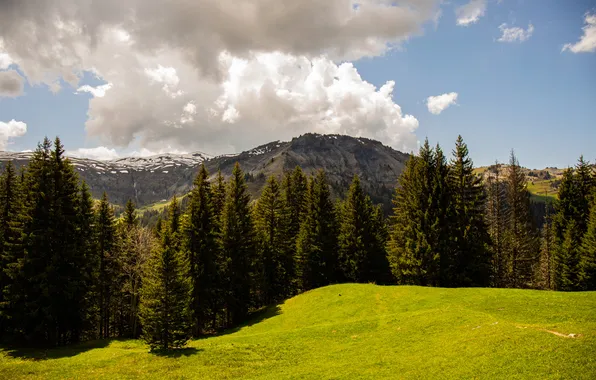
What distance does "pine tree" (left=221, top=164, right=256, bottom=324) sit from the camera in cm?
4747

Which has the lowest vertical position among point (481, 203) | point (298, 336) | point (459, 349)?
point (298, 336)

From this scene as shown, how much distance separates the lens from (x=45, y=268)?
116 ft

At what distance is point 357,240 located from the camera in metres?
55.1

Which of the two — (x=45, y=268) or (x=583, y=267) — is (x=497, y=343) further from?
(x=45, y=268)

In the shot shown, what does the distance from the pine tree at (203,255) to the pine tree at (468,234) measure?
32.3 metres

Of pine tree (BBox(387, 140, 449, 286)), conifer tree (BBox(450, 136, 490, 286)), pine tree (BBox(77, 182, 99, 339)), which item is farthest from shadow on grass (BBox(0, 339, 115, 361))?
conifer tree (BBox(450, 136, 490, 286))

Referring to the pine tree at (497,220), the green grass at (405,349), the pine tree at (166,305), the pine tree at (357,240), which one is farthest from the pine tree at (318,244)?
the pine tree at (166,305)

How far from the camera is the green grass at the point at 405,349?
1842cm

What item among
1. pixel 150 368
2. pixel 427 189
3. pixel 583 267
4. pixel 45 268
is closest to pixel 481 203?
pixel 427 189

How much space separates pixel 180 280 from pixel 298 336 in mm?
11915

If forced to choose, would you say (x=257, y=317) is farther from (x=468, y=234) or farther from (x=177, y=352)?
(x=468, y=234)

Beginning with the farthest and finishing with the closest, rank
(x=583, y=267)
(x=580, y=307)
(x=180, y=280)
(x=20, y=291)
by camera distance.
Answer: (x=583, y=267) → (x=20, y=291) → (x=180, y=280) → (x=580, y=307)

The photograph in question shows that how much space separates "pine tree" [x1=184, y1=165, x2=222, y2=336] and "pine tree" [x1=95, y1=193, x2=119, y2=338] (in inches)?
502

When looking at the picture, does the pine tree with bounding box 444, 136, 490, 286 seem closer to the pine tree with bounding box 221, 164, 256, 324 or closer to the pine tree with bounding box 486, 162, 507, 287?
the pine tree with bounding box 486, 162, 507, 287
